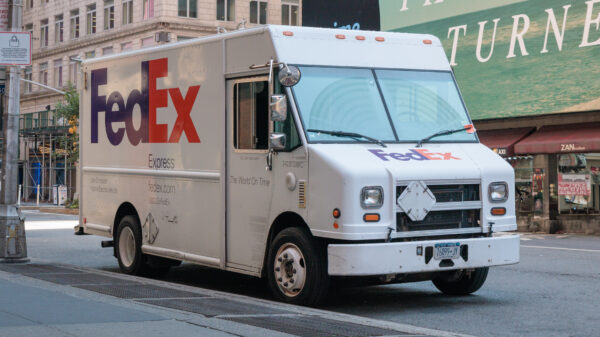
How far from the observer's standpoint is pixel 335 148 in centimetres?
994

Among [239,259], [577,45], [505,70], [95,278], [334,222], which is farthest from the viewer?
[505,70]

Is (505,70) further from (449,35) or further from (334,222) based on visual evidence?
(334,222)

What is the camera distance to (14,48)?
14.9 metres

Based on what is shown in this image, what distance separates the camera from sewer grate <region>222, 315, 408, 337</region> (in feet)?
25.6

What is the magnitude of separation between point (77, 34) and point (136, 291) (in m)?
56.6

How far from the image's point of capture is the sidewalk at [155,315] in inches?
294

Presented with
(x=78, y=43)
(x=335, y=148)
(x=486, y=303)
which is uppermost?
(x=78, y=43)

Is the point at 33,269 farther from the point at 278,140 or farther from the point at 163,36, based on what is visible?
the point at 163,36

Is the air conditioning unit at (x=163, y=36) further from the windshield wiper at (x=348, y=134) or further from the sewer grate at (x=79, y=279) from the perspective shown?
the windshield wiper at (x=348, y=134)

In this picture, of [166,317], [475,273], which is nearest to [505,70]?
[475,273]

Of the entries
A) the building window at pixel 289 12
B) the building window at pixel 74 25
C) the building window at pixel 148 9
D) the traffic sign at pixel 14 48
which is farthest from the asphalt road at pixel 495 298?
the building window at pixel 74 25

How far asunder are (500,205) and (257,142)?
2.81 meters

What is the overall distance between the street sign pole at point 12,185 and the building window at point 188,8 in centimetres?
4115

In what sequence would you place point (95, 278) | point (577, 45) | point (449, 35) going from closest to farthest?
point (95, 278) → point (577, 45) → point (449, 35)
